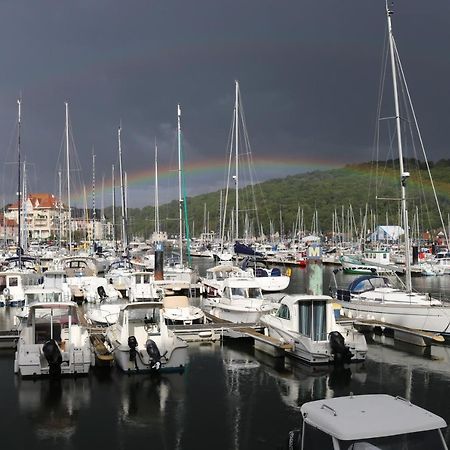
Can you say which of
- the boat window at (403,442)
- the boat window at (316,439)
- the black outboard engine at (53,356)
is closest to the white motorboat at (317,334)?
the black outboard engine at (53,356)

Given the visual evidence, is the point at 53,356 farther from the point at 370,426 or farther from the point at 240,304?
the point at 370,426

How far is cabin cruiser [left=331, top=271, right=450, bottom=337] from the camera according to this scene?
32.0 meters

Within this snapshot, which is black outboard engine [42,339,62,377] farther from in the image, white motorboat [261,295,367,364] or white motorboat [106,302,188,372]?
white motorboat [261,295,367,364]

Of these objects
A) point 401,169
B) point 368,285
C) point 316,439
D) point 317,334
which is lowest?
point 317,334

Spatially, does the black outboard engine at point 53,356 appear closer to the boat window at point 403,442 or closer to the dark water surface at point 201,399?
the dark water surface at point 201,399

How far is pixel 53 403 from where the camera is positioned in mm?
20844

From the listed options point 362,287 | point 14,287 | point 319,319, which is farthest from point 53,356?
point 14,287

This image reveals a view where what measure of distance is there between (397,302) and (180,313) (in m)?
12.7

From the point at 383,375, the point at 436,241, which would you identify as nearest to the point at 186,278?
the point at 383,375

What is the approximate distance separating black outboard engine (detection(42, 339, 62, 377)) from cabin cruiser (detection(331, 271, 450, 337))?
1891cm

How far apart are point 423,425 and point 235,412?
12.1 meters

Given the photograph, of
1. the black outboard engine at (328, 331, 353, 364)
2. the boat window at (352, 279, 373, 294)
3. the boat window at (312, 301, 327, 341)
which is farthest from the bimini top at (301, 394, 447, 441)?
the boat window at (352, 279, 373, 294)

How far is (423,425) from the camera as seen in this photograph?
854 cm

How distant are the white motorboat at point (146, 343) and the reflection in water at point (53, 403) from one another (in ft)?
6.69
